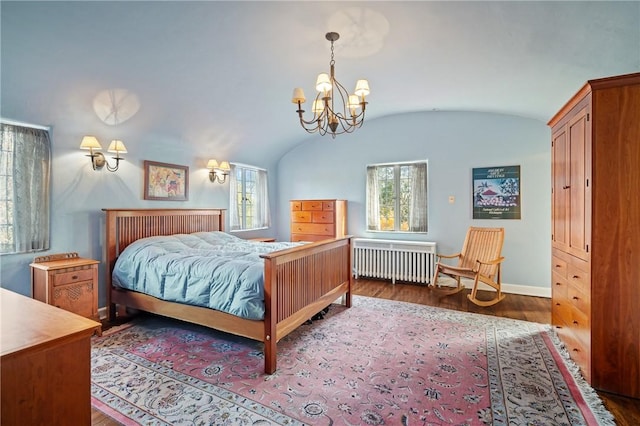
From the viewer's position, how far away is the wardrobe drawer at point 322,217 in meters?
5.32

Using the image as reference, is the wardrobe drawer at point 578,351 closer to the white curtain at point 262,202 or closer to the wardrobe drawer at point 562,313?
the wardrobe drawer at point 562,313

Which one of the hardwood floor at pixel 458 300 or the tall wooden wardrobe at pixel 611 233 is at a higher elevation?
the tall wooden wardrobe at pixel 611 233

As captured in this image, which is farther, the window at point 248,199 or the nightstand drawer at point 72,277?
the window at point 248,199

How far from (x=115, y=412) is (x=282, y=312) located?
4.00ft

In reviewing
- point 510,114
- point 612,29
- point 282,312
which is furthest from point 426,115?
point 282,312

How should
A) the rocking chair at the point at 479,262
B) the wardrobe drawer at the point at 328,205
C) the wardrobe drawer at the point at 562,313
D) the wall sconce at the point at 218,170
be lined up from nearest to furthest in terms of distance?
1. the wardrobe drawer at the point at 562,313
2. the rocking chair at the point at 479,262
3. the wall sconce at the point at 218,170
4. the wardrobe drawer at the point at 328,205

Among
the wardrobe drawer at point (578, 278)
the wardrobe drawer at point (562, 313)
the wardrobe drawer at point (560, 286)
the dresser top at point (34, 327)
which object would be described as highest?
the dresser top at point (34, 327)

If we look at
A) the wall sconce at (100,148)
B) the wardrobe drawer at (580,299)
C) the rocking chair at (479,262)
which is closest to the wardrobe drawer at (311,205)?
the rocking chair at (479,262)

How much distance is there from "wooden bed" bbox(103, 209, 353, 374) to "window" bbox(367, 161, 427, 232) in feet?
5.77

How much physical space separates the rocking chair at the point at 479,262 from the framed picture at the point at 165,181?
3.87 m

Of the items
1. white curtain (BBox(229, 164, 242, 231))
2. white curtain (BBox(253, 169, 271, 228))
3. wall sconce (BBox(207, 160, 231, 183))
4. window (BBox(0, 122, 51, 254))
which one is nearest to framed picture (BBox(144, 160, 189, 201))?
wall sconce (BBox(207, 160, 231, 183))

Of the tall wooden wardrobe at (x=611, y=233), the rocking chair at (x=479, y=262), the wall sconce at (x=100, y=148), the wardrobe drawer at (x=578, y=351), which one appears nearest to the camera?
the tall wooden wardrobe at (x=611, y=233)

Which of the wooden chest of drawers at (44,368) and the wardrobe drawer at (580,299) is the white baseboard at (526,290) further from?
the wooden chest of drawers at (44,368)

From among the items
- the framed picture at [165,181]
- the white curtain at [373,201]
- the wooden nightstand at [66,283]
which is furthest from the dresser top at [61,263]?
the white curtain at [373,201]
